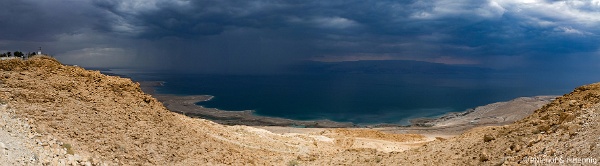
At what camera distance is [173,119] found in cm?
2033

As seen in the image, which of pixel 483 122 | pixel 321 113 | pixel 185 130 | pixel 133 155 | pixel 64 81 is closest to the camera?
pixel 133 155

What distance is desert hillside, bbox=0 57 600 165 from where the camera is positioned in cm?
1259

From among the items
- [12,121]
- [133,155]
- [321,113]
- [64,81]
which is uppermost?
[64,81]

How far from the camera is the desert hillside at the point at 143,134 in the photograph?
12.6m

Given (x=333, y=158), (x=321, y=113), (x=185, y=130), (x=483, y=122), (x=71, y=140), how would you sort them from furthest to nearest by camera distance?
(x=321, y=113)
(x=483, y=122)
(x=333, y=158)
(x=185, y=130)
(x=71, y=140)

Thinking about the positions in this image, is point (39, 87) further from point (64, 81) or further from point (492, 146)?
point (492, 146)

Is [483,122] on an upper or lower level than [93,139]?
lower

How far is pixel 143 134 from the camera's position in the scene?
16.6 meters

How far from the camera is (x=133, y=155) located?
49.2 ft

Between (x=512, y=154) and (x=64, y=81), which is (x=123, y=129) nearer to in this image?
(x=64, y=81)

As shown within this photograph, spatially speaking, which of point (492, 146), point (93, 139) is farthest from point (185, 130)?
point (492, 146)

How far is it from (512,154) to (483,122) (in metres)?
52.1

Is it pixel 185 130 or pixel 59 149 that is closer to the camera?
pixel 59 149

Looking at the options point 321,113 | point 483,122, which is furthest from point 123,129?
point 321,113
